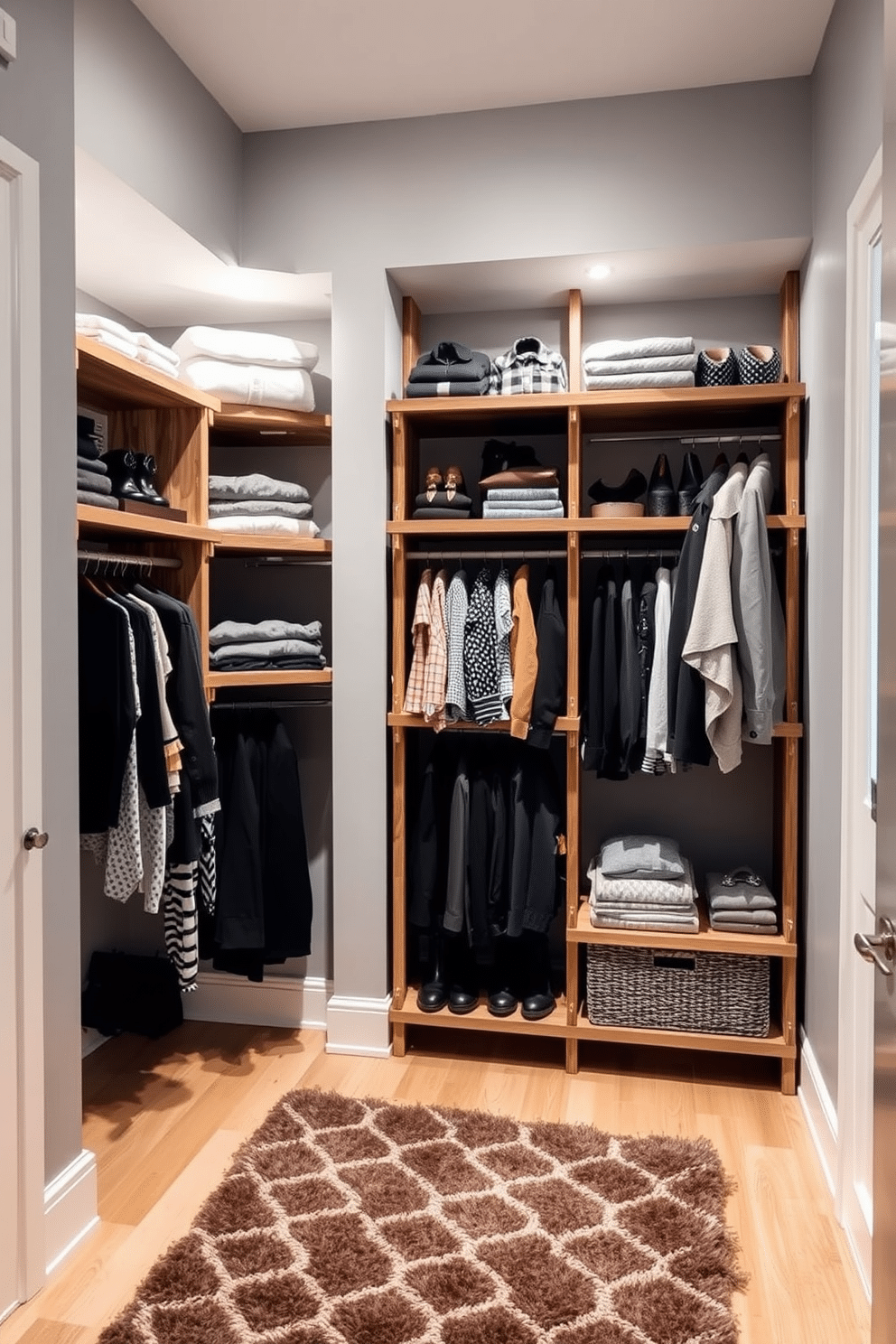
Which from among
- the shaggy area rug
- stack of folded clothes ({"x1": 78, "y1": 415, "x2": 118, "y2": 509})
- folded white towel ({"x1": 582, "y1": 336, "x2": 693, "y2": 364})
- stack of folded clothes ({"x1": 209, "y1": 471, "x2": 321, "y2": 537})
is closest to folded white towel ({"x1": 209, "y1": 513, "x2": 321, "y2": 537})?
stack of folded clothes ({"x1": 209, "y1": 471, "x2": 321, "y2": 537})

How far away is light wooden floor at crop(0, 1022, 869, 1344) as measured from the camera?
197 centimetres

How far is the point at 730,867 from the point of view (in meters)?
3.26

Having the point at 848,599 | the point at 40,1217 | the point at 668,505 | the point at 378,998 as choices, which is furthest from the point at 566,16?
the point at 40,1217

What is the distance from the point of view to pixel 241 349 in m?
3.01

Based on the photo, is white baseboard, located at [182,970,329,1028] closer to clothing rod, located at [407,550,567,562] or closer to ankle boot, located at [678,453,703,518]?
clothing rod, located at [407,550,567,562]

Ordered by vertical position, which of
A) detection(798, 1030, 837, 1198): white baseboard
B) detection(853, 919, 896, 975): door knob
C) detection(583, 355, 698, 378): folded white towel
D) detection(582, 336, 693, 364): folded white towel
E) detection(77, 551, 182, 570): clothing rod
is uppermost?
detection(582, 336, 693, 364): folded white towel

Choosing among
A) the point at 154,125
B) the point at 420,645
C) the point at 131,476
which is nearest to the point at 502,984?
the point at 420,645

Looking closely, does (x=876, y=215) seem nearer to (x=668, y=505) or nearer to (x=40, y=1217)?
(x=668, y=505)

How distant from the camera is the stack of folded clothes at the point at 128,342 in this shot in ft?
8.02

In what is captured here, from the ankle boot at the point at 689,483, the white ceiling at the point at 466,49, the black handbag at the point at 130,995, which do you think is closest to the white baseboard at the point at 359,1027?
the black handbag at the point at 130,995

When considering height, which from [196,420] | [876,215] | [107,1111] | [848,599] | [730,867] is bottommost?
[107,1111]

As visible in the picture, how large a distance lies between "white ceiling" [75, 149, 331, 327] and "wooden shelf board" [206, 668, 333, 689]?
118 cm

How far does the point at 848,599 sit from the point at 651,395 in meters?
0.93

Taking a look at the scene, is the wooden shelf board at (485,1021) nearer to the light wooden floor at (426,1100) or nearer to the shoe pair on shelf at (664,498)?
the light wooden floor at (426,1100)
